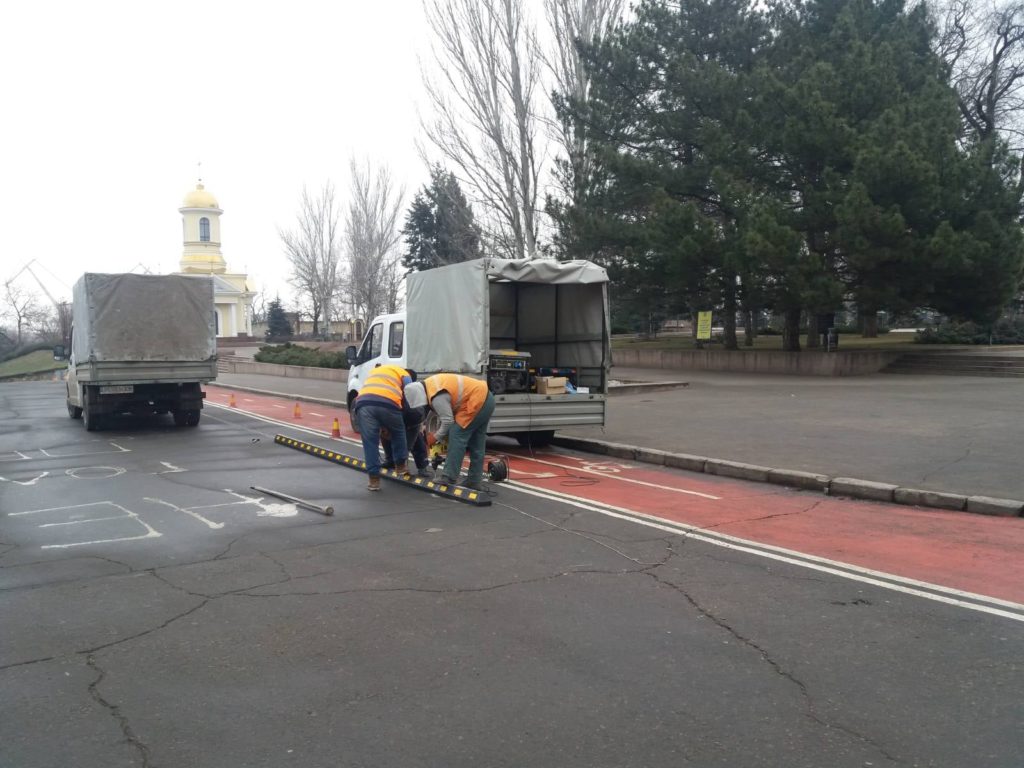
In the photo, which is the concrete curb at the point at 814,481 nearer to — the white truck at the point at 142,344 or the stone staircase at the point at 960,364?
the white truck at the point at 142,344

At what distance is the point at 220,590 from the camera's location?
5734 millimetres

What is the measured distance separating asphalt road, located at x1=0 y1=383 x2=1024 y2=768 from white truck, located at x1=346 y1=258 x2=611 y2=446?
4.84 meters

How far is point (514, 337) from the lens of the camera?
15336mm

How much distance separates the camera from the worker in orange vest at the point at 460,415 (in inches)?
353

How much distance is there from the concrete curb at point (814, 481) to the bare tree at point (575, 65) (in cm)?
1805

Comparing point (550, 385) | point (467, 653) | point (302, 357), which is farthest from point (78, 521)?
point (302, 357)

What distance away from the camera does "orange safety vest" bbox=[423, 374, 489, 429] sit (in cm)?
898

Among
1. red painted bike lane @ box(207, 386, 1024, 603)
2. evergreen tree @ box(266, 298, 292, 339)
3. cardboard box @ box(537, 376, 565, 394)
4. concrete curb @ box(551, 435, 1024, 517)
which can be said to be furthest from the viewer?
evergreen tree @ box(266, 298, 292, 339)

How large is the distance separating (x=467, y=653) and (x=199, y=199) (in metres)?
76.1

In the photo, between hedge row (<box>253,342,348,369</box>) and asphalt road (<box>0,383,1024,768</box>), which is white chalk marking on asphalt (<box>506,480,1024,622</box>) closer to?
asphalt road (<box>0,383,1024,768</box>)

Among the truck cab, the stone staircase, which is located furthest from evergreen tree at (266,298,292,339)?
the truck cab

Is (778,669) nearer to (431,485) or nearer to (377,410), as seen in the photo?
(431,485)

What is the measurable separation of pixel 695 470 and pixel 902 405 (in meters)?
8.43

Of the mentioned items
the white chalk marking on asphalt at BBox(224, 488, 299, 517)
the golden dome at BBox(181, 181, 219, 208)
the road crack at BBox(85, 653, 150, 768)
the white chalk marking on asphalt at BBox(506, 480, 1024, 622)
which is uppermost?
the golden dome at BBox(181, 181, 219, 208)
